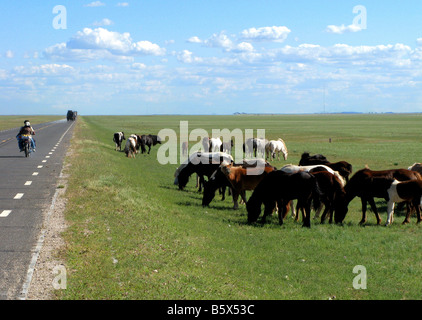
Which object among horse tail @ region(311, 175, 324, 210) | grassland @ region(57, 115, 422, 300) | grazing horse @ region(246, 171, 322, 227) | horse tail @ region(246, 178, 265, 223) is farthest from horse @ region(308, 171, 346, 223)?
→ horse tail @ region(246, 178, 265, 223)

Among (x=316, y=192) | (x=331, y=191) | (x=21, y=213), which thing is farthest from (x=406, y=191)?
A: (x=21, y=213)

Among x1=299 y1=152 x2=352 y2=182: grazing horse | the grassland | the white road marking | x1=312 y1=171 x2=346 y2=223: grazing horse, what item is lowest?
the grassland

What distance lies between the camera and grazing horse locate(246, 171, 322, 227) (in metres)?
13.9

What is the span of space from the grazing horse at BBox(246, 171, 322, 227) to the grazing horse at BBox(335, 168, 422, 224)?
115cm

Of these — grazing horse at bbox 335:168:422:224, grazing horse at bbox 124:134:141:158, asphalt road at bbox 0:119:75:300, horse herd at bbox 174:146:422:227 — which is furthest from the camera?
grazing horse at bbox 124:134:141:158

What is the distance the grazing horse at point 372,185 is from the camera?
47.9 feet

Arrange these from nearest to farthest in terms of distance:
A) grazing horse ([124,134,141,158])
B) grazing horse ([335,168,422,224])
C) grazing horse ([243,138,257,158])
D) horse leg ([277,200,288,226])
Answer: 1. horse leg ([277,200,288,226])
2. grazing horse ([335,168,422,224])
3. grazing horse ([124,134,141,158])
4. grazing horse ([243,138,257,158])

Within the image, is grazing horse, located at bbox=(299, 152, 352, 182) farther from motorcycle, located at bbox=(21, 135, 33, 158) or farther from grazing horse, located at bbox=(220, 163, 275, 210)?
motorcycle, located at bbox=(21, 135, 33, 158)

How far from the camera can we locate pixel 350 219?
51.8ft

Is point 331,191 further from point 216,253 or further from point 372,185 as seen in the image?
point 216,253

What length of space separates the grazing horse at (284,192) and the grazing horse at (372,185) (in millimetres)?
1153

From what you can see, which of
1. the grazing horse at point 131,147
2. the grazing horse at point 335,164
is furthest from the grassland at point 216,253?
the grazing horse at point 131,147

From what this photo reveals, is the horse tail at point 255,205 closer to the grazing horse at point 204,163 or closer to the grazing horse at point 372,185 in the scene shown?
the grazing horse at point 372,185
